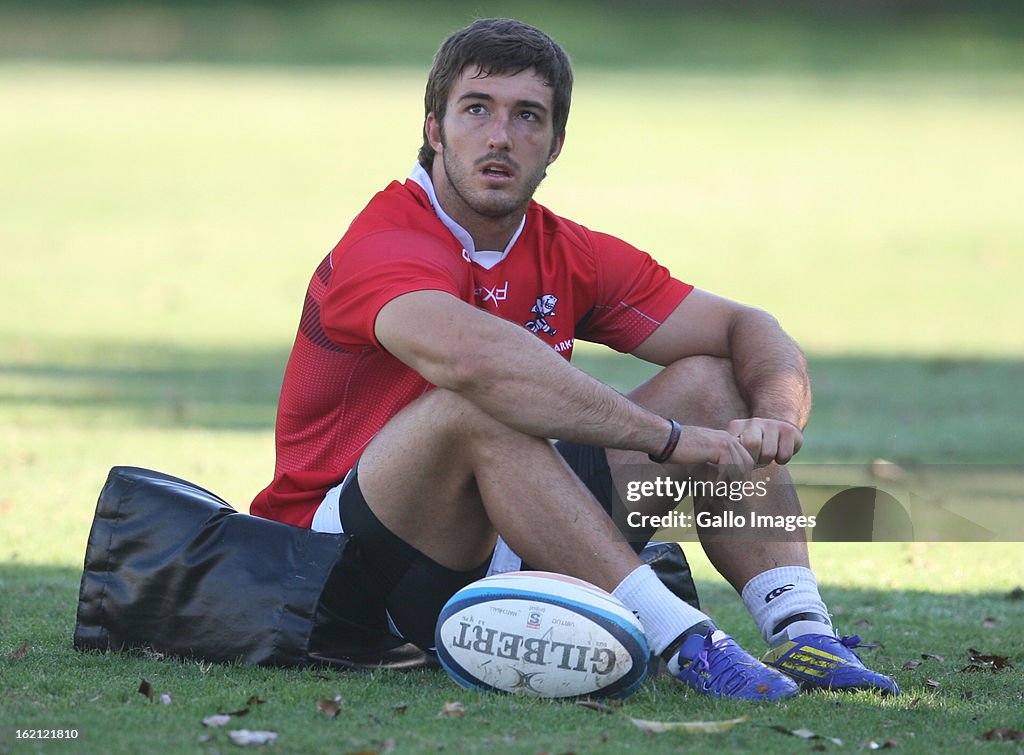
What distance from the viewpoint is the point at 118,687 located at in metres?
4.38

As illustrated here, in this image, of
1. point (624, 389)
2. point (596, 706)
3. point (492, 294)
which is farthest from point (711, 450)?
point (624, 389)

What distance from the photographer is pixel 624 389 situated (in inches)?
479

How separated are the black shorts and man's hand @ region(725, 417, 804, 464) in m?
0.87

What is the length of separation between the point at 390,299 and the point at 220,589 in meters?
1.02

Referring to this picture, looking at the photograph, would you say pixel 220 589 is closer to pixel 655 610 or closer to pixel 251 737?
pixel 251 737

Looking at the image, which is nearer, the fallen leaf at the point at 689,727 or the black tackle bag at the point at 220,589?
the fallen leaf at the point at 689,727

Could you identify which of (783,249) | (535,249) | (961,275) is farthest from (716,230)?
(535,249)

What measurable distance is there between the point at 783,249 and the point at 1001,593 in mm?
14035

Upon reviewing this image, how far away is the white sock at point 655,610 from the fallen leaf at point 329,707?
87 cm

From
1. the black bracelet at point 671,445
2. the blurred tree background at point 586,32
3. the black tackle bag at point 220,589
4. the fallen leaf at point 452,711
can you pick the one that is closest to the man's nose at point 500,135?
the black bracelet at point 671,445

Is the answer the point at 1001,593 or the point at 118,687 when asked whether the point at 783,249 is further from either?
the point at 118,687

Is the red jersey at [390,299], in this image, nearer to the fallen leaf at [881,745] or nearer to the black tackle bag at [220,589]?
the black tackle bag at [220,589]

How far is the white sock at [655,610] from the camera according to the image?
4.54 metres

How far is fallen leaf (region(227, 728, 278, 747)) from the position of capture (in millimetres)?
3844
